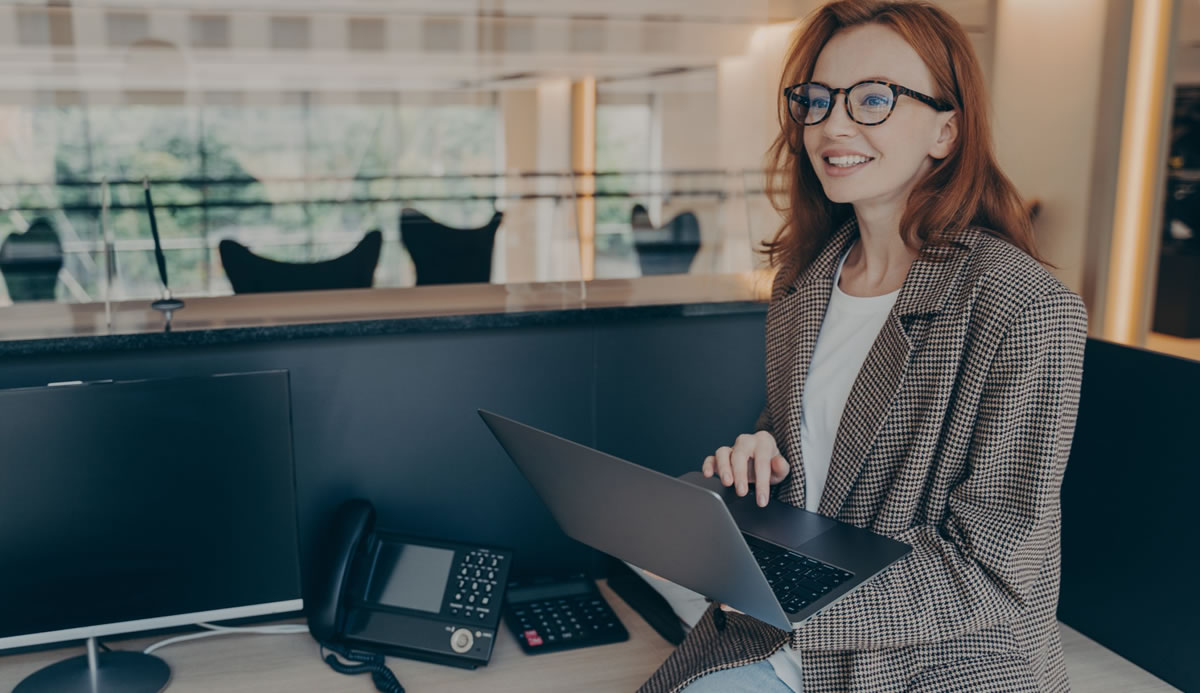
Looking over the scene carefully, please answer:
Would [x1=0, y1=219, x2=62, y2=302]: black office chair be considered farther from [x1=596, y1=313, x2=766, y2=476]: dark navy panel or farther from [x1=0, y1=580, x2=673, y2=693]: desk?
[x1=596, y1=313, x2=766, y2=476]: dark navy panel

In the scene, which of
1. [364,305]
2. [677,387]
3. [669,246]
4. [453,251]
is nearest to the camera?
[677,387]

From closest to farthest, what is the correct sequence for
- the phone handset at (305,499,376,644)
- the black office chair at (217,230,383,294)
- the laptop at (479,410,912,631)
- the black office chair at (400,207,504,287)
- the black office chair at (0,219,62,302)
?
the laptop at (479,410,912,631)
the phone handset at (305,499,376,644)
the black office chair at (217,230,383,294)
the black office chair at (400,207,504,287)
the black office chair at (0,219,62,302)

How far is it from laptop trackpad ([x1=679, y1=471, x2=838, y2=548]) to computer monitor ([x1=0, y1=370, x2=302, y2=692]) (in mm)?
609

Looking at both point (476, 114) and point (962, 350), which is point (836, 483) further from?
point (476, 114)

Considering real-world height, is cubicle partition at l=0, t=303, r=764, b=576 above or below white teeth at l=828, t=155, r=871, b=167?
below

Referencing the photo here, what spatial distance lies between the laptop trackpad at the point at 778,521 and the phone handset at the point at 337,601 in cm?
54

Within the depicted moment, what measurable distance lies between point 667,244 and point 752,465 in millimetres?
5207

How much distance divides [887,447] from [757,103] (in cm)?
691

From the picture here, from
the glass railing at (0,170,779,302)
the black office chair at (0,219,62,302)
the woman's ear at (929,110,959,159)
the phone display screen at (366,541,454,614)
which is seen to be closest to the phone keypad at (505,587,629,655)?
the phone display screen at (366,541,454,614)

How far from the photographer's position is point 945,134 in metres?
1.31

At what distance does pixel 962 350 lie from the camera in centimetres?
119

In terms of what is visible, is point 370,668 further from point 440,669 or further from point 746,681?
point 746,681

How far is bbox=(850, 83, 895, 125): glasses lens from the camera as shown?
1267 millimetres

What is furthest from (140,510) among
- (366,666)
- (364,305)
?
(364,305)
